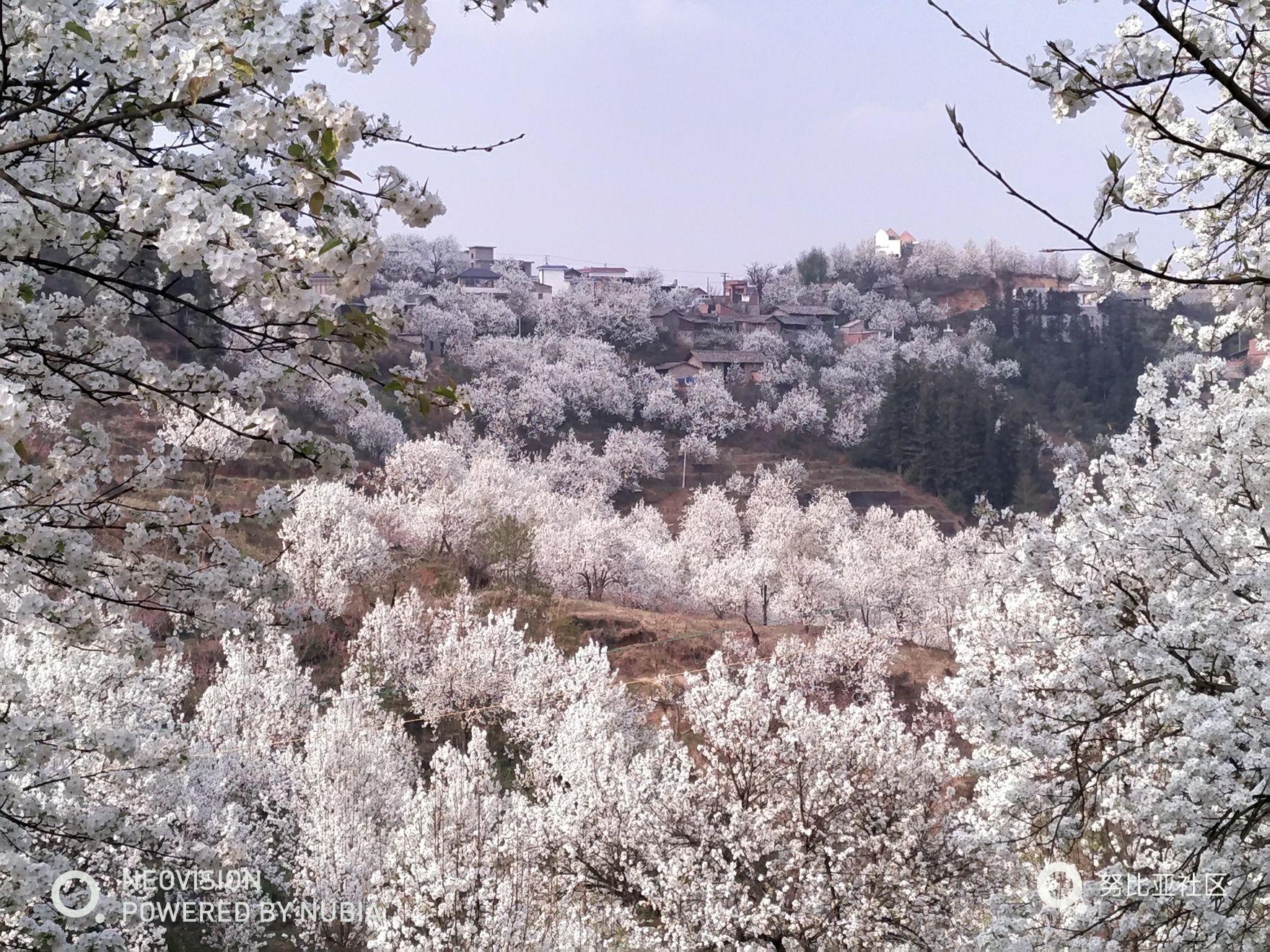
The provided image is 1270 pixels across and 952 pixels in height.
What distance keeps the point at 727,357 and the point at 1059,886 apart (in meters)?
70.7

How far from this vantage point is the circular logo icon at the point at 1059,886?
590 cm

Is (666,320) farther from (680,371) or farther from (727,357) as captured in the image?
(680,371)

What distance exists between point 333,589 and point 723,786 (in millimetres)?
18648

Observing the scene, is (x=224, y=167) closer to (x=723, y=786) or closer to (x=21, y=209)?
(x=21, y=209)

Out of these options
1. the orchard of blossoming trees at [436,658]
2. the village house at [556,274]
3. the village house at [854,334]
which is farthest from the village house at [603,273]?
the orchard of blossoming trees at [436,658]

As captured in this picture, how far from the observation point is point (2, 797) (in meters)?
4.18

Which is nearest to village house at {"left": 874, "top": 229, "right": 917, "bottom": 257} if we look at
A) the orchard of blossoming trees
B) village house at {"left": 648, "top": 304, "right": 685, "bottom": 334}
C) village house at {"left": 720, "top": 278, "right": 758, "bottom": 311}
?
village house at {"left": 720, "top": 278, "right": 758, "bottom": 311}

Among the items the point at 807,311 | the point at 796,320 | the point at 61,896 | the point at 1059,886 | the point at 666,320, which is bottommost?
the point at 1059,886

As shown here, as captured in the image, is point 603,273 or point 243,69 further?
point 603,273

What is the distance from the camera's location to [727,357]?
255 ft

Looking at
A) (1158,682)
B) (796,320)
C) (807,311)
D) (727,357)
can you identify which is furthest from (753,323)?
(1158,682)

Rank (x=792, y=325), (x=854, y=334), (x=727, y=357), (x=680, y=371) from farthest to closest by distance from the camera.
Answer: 1. (x=792, y=325)
2. (x=854, y=334)
3. (x=727, y=357)
4. (x=680, y=371)

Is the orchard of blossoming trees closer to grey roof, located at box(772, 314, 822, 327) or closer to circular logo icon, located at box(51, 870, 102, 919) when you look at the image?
circular logo icon, located at box(51, 870, 102, 919)

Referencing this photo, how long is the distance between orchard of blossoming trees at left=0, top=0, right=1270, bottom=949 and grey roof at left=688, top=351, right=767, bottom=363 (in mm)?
45965
